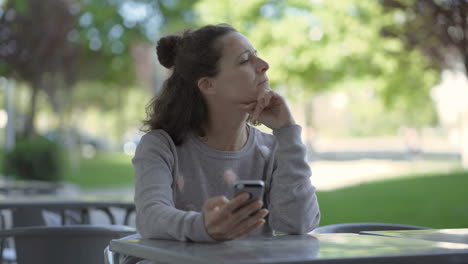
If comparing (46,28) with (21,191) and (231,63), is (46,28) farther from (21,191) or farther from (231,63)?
(231,63)

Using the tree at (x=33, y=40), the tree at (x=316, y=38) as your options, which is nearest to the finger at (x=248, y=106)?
the tree at (x=33, y=40)

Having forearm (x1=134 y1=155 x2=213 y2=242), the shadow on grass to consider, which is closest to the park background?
the shadow on grass

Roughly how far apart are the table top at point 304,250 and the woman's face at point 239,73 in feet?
2.40

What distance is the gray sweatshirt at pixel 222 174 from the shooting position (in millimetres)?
2627

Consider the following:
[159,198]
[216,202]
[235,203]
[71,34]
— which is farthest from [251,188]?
[71,34]

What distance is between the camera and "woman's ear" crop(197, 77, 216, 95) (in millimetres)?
2949

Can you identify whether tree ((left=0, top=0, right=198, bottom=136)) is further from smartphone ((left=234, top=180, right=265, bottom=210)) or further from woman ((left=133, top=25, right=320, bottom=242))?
smartphone ((left=234, top=180, right=265, bottom=210))

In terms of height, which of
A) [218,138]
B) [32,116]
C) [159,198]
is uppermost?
[32,116]

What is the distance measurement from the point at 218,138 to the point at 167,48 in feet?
1.46

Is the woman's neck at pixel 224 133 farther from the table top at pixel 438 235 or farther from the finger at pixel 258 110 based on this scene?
the table top at pixel 438 235

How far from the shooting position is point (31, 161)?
16328 millimetres

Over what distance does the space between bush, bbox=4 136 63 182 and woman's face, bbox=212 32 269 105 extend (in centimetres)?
1409

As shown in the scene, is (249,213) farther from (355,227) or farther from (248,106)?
(355,227)

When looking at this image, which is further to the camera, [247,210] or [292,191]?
[292,191]
